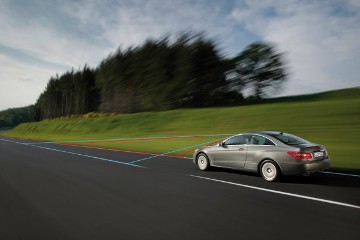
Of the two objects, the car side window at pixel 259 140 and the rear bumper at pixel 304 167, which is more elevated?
the car side window at pixel 259 140

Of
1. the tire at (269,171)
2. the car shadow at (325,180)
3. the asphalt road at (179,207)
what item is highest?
the tire at (269,171)

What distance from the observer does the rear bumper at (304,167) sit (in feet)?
24.6

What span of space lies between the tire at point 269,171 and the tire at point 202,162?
223 centimetres

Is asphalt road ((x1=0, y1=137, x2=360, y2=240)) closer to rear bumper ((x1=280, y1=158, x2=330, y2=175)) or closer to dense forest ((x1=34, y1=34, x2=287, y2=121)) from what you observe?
rear bumper ((x1=280, y1=158, x2=330, y2=175))

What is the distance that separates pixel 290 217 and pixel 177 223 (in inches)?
75.6

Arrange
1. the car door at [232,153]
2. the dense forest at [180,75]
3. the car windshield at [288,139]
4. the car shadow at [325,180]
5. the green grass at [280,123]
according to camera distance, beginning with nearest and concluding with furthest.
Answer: the car shadow at [325,180]
the car windshield at [288,139]
the car door at [232,153]
the green grass at [280,123]
the dense forest at [180,75]

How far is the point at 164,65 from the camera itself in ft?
159

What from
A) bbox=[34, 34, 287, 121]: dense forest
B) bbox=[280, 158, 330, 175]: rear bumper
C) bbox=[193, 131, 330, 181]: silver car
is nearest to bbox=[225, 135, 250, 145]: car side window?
bbox=[193, 131, 330, 181]: silver car

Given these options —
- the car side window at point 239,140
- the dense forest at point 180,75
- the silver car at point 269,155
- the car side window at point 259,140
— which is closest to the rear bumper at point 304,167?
the silver car at point 269,155

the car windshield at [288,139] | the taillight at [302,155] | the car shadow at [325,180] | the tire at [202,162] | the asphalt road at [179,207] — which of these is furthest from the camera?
the tire at [202,162]

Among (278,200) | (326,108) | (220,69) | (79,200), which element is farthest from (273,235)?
(220,69)

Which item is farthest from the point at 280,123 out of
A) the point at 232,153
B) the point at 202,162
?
the point at 232,153

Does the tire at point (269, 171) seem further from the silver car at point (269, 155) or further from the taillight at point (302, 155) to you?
the taillight at point (302, 155)

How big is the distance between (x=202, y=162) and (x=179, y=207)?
461 centimetres
